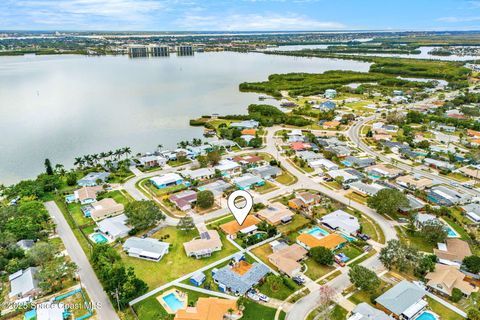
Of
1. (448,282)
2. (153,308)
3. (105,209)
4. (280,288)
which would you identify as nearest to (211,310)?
(153,308)

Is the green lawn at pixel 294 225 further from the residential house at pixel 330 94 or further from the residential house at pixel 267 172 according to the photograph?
the residential house at pixel 330 94

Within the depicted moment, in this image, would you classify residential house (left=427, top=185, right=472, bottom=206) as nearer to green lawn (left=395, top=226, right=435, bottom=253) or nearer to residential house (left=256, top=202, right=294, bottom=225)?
green lawn (left=395, top=226, right=435, bottom=253)

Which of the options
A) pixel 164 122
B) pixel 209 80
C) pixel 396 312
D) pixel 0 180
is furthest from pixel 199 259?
pixel 209 80

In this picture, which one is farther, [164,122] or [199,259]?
[164,122]

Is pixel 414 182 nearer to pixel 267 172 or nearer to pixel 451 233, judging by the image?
pixel 451 233

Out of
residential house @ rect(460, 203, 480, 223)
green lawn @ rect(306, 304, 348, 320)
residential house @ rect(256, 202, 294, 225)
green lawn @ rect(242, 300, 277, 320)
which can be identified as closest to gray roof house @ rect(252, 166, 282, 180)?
residential house @ rect(256, 202, 294, 225)

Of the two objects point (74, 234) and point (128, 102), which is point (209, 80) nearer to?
point (128, 102)
